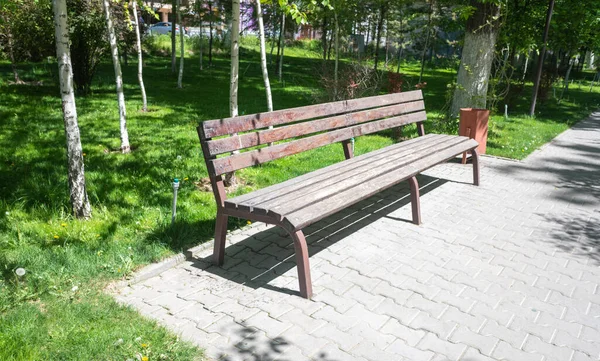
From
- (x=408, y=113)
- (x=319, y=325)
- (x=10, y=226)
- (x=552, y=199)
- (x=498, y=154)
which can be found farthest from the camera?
(x=498, y=154)

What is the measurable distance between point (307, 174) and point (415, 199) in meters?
1.13

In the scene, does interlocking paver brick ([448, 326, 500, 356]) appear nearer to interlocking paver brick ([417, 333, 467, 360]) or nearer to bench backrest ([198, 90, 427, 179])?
interlocking paver brick ([417, 333, 467, 360])

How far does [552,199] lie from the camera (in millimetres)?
6051

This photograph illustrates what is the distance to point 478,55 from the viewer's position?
902 centimetres

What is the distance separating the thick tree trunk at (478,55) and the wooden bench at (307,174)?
3.54m

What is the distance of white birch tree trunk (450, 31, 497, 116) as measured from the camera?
8.98 m

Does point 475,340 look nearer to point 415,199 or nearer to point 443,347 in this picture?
point 443,347

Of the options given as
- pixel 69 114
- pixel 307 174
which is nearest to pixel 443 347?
pixel 307 174

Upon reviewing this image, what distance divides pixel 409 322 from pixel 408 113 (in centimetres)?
390

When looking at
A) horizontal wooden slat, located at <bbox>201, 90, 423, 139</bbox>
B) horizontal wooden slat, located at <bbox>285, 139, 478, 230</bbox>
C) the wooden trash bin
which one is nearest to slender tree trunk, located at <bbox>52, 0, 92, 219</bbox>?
horizontal wooden slat, located at <bbox>201, 90, 423, 139</bbox>

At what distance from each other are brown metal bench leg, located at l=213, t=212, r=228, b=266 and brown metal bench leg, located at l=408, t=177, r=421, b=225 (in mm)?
1911

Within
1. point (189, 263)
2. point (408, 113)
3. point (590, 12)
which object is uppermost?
point (590, 12)

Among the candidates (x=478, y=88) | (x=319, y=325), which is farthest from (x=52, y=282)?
(x=478, y=88)

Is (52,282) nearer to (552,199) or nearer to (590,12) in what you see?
(552,199)
